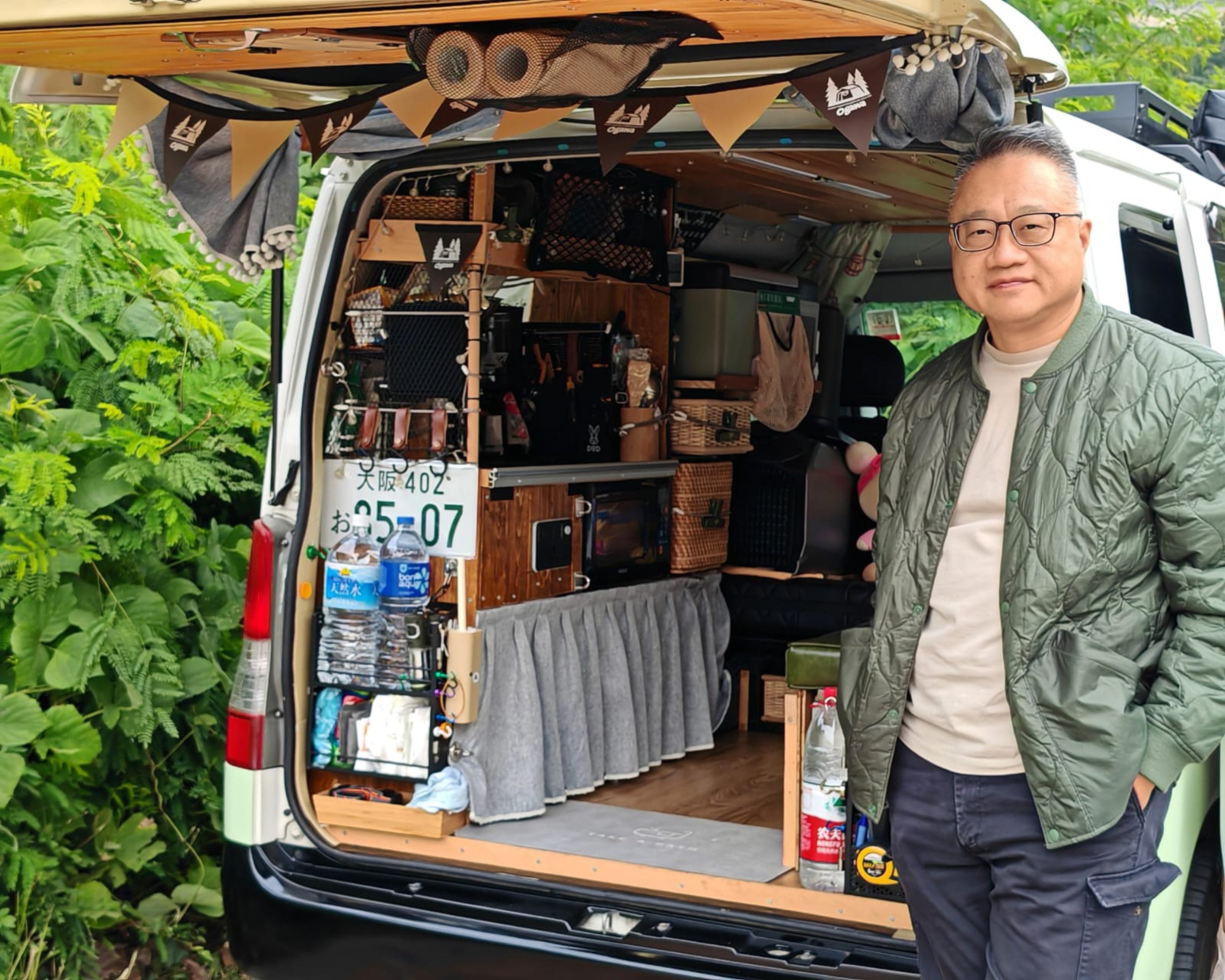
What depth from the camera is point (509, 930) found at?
3.47 meters

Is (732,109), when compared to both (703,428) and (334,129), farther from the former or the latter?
(703,428)

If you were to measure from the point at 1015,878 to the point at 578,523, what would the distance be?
2706 mm

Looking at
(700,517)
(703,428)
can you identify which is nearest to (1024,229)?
(703,428)

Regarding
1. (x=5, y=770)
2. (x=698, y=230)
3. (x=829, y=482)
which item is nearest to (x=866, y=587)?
(x=829, y=482)

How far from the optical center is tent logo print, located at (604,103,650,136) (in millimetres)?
3252

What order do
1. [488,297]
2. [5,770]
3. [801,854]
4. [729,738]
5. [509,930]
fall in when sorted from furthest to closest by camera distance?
[729,738], [488,297], [5,770], [801,854], [509,930]

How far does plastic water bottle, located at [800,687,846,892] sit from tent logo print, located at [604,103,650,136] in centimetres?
152

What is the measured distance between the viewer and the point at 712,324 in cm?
568

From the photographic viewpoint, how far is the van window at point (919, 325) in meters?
6.99

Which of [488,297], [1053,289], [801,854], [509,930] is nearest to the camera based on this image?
[1053,289]

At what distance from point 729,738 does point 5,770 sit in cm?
275

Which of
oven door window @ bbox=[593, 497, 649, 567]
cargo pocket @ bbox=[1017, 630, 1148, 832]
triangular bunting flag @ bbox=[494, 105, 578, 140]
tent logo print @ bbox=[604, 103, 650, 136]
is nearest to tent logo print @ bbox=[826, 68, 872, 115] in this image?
tent logo print @ bbox=[604, 103, 650, 136]

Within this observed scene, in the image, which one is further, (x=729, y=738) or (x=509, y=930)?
(x=729, y=738)

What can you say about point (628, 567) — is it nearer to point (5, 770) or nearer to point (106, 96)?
point (5, 770)
